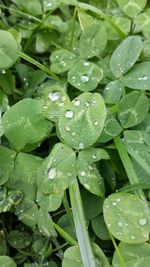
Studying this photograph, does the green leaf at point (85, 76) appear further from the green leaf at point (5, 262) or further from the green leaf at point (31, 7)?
the green leaf at point (5, 262)

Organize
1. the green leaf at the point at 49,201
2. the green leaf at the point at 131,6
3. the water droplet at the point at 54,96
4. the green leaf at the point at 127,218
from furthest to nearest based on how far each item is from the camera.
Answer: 1. the green leaf at the point at 131,6
2. the water droplet at the point at 54,96
3. the green leaf at the point at 49,201
4. the green leaf at the point at 127,218

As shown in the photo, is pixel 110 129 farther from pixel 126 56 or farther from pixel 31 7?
pixel 31 7

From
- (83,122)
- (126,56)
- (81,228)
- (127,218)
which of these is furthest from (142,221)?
(126,56)

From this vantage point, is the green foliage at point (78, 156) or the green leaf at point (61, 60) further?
the green leaf at point (61, 60)

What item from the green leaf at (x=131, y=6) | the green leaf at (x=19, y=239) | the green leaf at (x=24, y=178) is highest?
the green leaf at (x=131, y=6)

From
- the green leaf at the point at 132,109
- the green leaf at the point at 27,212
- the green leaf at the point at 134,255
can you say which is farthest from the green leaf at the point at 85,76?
the green leaf at the point at 134,255

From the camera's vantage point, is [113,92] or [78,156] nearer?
[78,156]

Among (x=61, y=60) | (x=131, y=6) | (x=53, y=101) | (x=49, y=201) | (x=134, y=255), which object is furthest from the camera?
(x=131, y=6)

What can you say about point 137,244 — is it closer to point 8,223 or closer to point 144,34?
point 8,223
